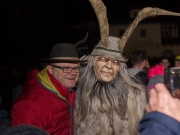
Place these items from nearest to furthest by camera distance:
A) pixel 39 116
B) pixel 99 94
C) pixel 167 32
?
pixel 39 116 < pixel 99 94 < pixel 167 32

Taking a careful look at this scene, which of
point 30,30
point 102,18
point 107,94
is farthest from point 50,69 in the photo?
point 30,30

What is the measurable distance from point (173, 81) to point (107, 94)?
2.12 m

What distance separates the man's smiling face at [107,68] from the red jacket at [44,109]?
410 mm

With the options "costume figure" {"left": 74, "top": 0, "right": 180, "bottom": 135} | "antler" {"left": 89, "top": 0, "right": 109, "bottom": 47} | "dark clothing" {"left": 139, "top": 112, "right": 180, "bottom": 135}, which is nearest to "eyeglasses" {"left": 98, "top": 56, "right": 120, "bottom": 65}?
"costume figure" {"left": 74, "top": 0, "right": 180, "bottom": 135}

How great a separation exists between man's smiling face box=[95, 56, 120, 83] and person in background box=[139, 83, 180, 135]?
203cm

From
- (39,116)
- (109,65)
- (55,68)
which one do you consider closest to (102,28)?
(109,65)

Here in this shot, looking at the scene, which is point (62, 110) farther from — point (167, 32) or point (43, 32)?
point (167, 32)

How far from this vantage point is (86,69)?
3504 millimetres

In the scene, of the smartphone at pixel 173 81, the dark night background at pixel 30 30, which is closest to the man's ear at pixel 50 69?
the smartphone at pixel 173 81

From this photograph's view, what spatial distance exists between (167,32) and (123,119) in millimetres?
37476

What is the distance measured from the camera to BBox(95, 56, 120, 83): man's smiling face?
3.28 meters

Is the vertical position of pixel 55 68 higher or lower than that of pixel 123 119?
higher

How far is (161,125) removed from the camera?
3.76 feet

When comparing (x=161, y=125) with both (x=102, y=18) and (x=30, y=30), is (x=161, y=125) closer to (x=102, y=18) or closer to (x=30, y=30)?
(x=102, y=18)
